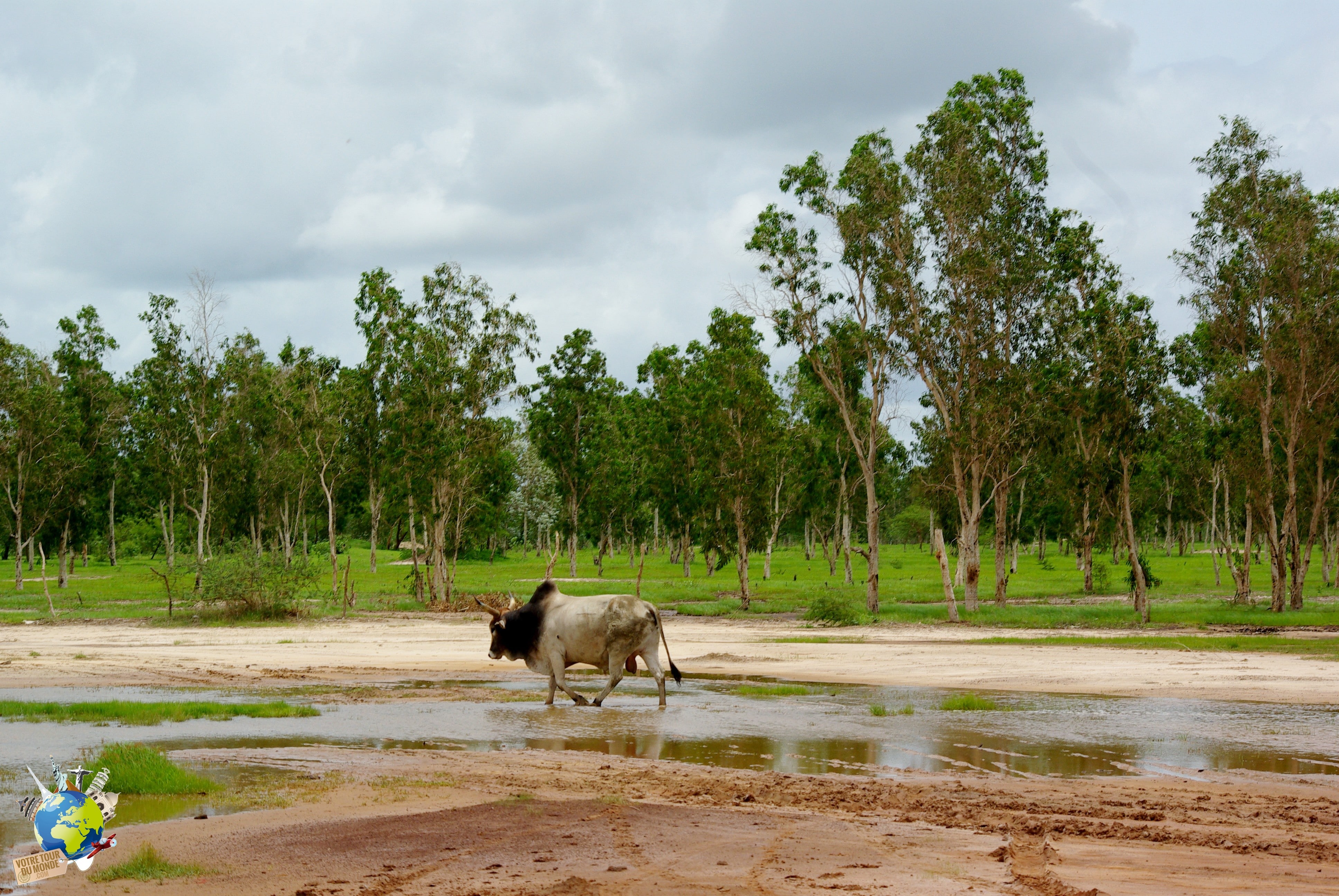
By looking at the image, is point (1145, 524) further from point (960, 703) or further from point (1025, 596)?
point (960, 703)

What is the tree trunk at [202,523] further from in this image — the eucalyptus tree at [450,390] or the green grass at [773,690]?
the green grass at [773,690]

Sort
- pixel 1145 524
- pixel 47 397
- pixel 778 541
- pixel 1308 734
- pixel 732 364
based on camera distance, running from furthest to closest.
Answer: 1. pixel 778 541
2. pixel 1145 524
3. pixel 47 397
4. pixel 732 364
5. pixel 1308 734

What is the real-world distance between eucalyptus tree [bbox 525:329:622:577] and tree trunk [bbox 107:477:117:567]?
27167mm

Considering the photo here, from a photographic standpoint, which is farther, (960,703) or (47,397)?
(47,397)

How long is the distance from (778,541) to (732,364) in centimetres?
9645

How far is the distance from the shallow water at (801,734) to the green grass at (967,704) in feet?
0.95

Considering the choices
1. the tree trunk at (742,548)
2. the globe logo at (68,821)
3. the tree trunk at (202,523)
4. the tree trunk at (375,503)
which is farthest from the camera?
the tree trunk at (375,503)

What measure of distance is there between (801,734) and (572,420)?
55761mm

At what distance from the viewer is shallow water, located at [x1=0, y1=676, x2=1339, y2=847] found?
1321cm

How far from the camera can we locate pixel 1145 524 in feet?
301

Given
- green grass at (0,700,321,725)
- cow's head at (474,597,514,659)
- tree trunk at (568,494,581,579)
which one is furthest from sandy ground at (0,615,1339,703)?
tree trunk at (568,494,581,579)

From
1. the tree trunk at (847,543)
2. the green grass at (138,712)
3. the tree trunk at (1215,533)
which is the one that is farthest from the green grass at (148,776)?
the tree trunk at (1215,533)

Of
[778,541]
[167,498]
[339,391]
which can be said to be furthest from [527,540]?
[339,391]

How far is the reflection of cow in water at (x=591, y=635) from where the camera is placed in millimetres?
19219
